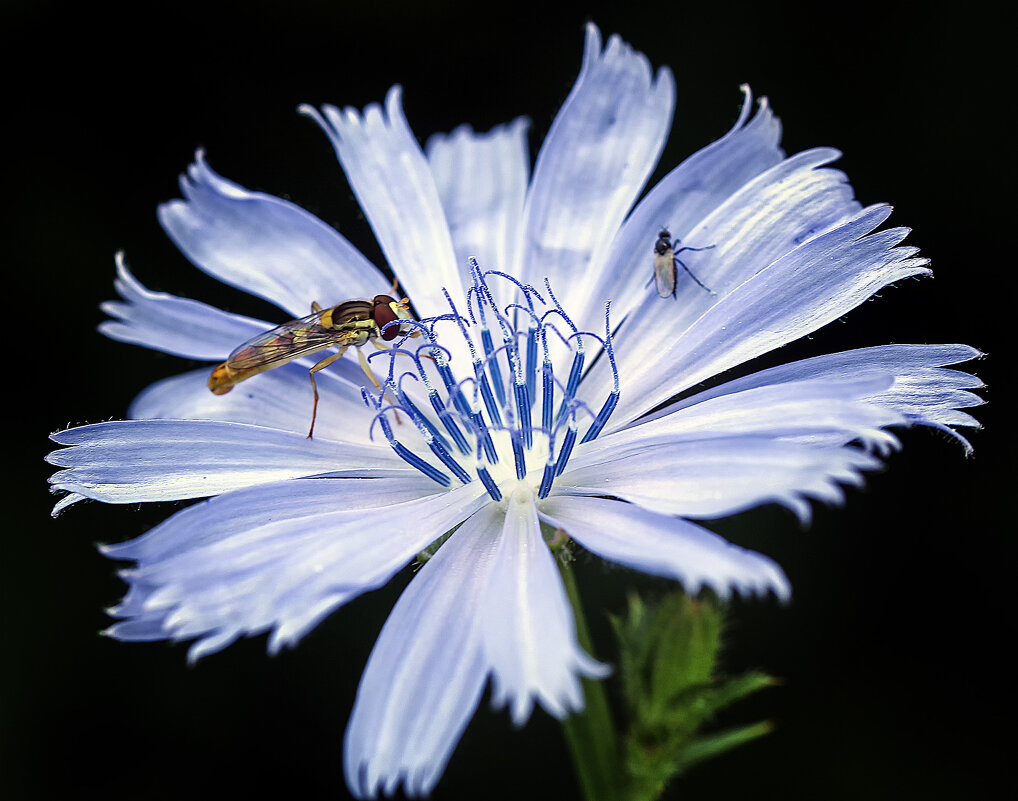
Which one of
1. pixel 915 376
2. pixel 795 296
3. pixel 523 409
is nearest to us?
pixel 915 376

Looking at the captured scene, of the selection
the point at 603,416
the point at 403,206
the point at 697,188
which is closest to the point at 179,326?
the point at 403,206

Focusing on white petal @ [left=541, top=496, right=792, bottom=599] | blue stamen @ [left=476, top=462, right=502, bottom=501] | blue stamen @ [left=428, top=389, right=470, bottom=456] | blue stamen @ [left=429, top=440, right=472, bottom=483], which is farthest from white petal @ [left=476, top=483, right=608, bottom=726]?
blue stamen @ [left=428, top=389, right=470, bottom=456]

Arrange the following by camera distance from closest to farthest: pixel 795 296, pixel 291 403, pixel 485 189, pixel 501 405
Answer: pixel 795 296, pixel 501 405, pixel 291 403, pixel 485 189

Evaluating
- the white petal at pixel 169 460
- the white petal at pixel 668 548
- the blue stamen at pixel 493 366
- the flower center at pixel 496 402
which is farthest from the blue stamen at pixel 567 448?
the white petal at pixel 169 460

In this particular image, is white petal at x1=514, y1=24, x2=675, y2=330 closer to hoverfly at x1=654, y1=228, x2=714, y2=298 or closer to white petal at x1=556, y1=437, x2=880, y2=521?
hoverfly at x1=654, y1=228, x2=714, y2=298

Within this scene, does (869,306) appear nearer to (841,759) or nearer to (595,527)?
(841,759)

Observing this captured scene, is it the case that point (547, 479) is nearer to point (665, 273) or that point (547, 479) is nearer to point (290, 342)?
point (665, 273)

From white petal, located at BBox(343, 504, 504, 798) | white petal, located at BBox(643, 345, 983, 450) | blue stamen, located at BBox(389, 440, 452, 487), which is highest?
blue stamen, located at BBox(389, 440, 452, 487)
